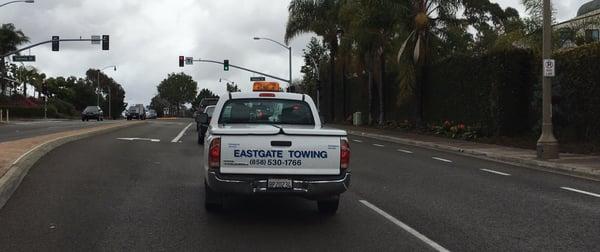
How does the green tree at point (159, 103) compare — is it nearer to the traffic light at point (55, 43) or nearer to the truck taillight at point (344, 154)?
the traffic light at point (55, 43)

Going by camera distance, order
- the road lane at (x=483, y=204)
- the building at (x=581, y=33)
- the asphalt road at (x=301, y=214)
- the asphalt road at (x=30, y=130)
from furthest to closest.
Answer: the asphalt road at (x=30, y=130) < the building at (x=581, y=33) < the road lane at (x=483, y=204) < the asphalt road at (x=301, y=214)

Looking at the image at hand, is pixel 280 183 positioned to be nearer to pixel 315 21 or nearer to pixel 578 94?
pixel 578 94

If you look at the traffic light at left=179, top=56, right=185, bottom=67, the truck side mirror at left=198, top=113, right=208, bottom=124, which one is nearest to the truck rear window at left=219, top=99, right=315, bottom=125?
Answer: the truck side mirror at left=198, top=113, right=208, bottom=124

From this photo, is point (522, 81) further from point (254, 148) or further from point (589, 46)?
point (254, 148)

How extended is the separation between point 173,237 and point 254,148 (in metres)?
1.41

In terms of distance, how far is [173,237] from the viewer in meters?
7.32

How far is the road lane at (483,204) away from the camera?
7.52m

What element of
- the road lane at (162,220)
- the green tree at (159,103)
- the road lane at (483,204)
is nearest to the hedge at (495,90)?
the road lane at (483,204)

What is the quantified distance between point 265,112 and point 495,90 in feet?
53.7

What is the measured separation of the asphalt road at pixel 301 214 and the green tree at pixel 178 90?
14382 centimetres

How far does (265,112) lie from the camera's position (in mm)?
9688

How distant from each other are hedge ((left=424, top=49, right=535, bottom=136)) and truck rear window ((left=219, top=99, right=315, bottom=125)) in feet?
A: 52.1

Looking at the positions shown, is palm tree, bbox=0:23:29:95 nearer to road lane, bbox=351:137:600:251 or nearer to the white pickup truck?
road lane, bbox=351:137:600:251

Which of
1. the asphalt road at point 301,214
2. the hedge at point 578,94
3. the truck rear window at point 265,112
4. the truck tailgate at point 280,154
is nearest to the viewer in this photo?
the asphalt road at point 301,214
